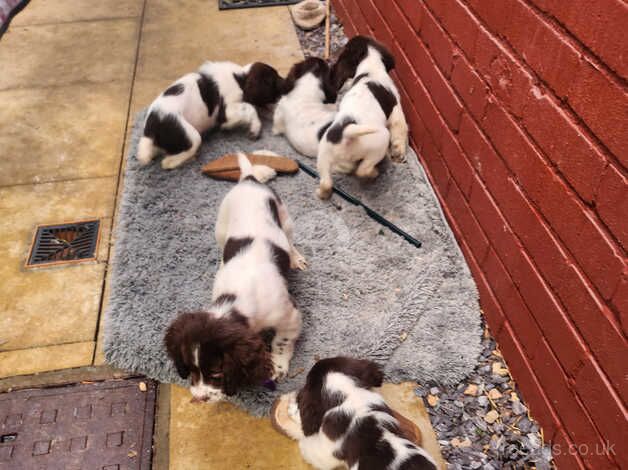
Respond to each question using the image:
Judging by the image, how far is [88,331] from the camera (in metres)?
2.97

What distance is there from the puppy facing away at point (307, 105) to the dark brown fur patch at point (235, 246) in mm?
1481

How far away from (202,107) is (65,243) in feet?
4.54

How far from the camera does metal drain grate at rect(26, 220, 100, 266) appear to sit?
336 cm

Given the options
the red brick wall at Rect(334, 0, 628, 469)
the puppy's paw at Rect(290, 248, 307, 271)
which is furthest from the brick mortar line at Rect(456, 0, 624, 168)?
the puppy's paw at Rect(290, 248, 307, 271)

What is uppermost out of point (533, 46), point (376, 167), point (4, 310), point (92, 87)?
point (533, 46)

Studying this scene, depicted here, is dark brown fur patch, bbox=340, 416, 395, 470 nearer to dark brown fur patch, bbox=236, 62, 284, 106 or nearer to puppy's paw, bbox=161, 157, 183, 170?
puppy's paw, bbox=161, 157, 183, 170

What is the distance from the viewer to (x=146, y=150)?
12.7ft

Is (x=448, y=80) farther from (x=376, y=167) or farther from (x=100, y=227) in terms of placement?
(x=100, y=227)

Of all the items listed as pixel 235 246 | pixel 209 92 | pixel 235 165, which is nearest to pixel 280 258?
pixel 235 246

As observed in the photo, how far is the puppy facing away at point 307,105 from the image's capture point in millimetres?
4020

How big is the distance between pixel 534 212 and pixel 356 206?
4.93 ft

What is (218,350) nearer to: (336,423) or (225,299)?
(225,299)

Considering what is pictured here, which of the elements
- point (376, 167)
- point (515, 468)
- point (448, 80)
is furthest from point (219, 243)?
point (515, 468)

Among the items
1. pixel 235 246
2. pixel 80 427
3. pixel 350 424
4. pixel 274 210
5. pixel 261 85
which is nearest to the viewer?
pixel 350 424
